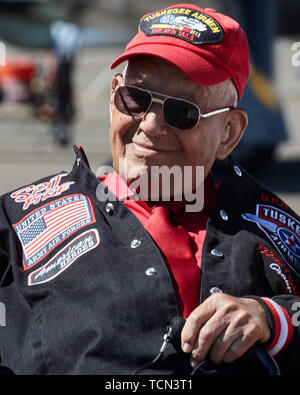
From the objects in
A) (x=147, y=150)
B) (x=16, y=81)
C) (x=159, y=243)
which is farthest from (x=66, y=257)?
(x=16, y=81)

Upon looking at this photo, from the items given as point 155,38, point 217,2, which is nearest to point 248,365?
point 155,38

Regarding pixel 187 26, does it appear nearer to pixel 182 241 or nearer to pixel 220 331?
pixel 182 241

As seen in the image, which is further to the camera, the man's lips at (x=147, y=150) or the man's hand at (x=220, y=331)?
the man's lips at (x=147, y=150)

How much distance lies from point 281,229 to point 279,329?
1.16ft

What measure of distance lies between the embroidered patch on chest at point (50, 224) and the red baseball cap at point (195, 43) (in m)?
0.39

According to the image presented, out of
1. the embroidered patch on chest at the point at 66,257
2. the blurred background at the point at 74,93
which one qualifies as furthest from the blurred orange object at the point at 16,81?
the embroidered patch on chest at the point at 66,257

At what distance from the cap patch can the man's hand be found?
66cm

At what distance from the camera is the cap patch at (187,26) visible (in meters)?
1.98

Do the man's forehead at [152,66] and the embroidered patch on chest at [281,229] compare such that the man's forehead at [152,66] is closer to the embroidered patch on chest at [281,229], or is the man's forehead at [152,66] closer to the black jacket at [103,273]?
the black jacket at [103,273]

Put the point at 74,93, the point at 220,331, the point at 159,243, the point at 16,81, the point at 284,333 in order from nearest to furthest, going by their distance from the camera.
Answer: the point at 220,331 < the point at 284,333 < the point at 159,243 < the point at 74,93 < the point at 16,81

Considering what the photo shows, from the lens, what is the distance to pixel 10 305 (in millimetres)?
1952

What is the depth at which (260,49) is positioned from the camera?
8867 mm

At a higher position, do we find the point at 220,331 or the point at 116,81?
the point at 116,81
